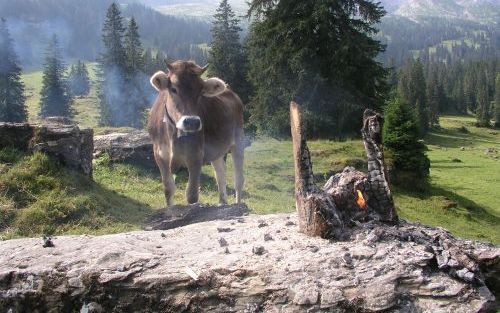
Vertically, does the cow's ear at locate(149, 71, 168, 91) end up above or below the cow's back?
above

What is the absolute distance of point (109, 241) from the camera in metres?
6.73

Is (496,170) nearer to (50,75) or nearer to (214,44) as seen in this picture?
(214,44)

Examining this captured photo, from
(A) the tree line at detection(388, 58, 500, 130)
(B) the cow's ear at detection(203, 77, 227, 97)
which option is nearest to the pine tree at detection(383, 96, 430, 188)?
(B) the cow's ear at detection(203, 77, 227, 97)

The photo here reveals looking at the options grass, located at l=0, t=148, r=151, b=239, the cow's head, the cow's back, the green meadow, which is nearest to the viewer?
the cow's head

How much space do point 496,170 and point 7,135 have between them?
139 feet

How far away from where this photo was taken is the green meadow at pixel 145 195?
10.6m

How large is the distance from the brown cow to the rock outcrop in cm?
Result: 333

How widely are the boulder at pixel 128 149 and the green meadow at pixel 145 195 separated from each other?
42cm

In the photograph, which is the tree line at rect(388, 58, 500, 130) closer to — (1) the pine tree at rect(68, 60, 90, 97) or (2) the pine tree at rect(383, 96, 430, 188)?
(2) the pine tree at rect(383, 96, 430, 188)

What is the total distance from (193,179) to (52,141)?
15.9ft

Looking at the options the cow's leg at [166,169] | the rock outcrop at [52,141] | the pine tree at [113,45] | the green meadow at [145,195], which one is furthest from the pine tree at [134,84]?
the cow's leg at [166,169]

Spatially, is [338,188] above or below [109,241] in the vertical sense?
above

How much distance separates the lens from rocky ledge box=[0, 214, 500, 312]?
200 inches

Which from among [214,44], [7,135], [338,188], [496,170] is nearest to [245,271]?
[338,188]
